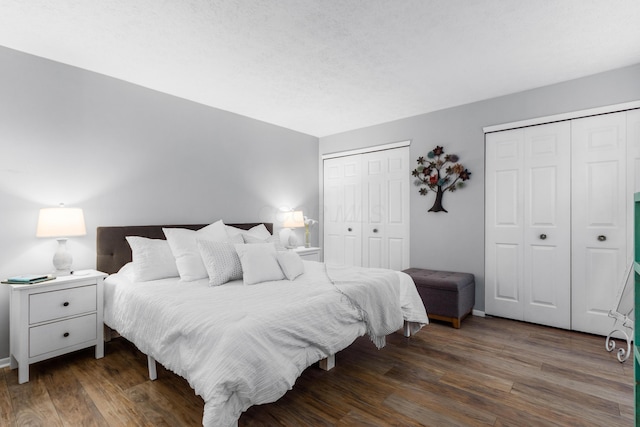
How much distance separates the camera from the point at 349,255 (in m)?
5.03

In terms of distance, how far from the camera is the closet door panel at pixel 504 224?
11.5 ft

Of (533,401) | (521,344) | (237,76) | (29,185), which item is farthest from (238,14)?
(521,344)

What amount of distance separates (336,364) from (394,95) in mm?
2842

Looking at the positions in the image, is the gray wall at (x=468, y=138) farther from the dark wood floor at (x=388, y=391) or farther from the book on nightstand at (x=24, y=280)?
the book on nightstand at (x=24, y=280)

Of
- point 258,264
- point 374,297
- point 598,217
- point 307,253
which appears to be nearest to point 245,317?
point 258,264

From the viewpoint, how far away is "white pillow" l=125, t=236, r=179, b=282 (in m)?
2.66

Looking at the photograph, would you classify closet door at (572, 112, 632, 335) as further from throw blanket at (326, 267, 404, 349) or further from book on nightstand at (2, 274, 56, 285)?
book on nightstand at (2, 274, 56, 285)

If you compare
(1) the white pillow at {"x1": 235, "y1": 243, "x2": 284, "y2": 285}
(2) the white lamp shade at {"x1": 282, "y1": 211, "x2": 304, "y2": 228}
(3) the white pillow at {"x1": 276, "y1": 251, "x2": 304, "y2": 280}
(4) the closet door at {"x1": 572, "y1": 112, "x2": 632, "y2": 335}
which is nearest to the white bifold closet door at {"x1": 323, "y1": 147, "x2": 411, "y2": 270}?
(2) the white lamp shade at {"x1": 282, "y1": 211, "x2": 304, "y2": 228}

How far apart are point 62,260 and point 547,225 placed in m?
4.60

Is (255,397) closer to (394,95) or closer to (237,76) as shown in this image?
(237,76)

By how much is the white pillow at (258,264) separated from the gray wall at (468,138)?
227cm

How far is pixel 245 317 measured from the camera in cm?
171

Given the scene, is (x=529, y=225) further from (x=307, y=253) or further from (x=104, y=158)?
(x=104, y=158)

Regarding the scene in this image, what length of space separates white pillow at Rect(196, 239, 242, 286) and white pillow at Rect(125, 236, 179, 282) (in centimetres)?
33
